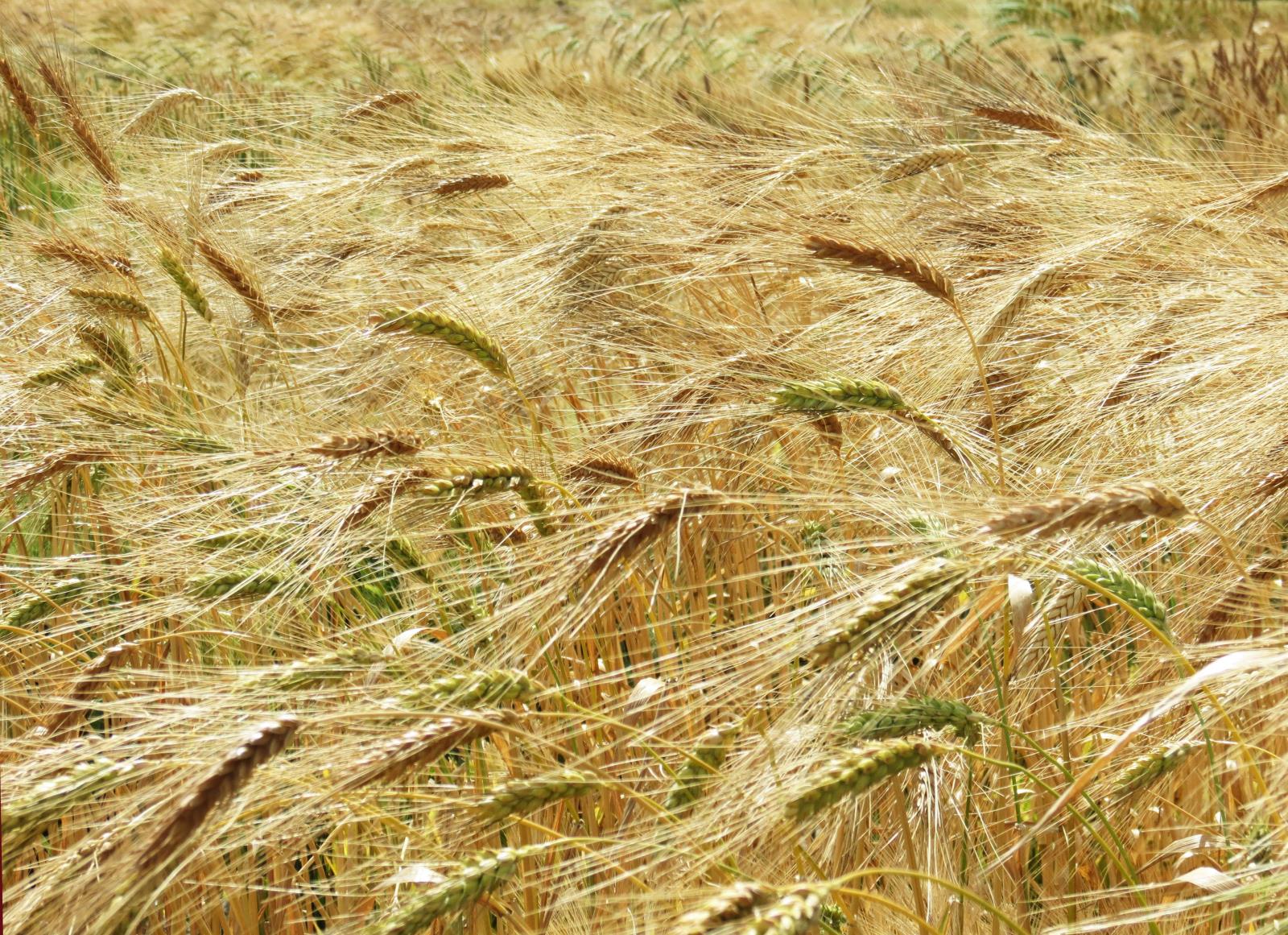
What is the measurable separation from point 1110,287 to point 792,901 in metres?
1.45

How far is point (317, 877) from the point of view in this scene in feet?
5.34

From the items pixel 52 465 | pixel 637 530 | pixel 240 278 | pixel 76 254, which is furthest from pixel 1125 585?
pixel 76 254

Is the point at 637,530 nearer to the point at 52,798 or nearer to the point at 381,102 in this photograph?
the point at 52,798

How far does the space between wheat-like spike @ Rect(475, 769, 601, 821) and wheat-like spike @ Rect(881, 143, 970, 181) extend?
62.6 inches

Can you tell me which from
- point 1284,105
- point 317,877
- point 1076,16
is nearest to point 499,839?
point 317,877

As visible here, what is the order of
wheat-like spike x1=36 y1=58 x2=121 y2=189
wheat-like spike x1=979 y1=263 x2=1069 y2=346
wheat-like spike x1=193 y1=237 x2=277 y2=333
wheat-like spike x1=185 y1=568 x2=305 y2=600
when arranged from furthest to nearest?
wheat-like spike x1=36 y1=58 x2=121 y2=189 < wheat-like spike x1=193 y1=237 x2=277 y2=333 < wheat-like spike x1=979 y1=263 x2=1069 y2=346 < wheat-like spike x1=185 y1=568 x2=305 y2=600

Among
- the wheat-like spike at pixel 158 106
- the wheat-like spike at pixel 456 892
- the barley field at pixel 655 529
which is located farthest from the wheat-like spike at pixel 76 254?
the wheat-like spike at pixel 456 892

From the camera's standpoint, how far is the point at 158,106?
3209 millimetres

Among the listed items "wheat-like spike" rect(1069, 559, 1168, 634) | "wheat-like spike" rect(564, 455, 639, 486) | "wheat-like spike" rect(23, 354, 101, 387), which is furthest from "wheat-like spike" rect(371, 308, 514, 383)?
"wheat-like spike" rect(1069, 559, 1168, 634)

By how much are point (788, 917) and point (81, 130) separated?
248cm

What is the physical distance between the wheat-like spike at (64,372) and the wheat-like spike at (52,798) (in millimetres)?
1025

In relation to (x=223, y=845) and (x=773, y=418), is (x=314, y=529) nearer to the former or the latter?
(x=223, y=845)

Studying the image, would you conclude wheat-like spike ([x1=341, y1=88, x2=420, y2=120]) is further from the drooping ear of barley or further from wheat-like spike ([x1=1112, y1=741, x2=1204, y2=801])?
wheat-like spike ([x1=1112, y1=741, x2=1204, y2=801])

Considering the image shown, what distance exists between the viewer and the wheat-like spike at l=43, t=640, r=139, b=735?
123 cm
